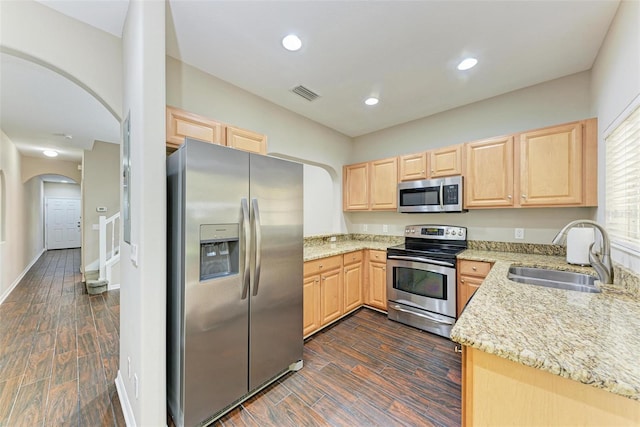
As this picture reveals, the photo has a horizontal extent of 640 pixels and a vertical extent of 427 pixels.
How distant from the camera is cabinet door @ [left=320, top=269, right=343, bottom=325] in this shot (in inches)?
112

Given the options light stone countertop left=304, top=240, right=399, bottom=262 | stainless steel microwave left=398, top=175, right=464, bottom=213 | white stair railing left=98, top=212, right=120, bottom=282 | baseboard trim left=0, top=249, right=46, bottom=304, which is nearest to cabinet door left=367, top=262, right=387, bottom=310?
light stone countertop left=304, top=240, right=399, bottom=262

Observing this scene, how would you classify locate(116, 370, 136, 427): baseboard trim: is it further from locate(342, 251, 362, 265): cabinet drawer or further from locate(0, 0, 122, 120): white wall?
locate(342, 251, 362, 265): cabinet drawer

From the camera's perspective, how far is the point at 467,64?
225cm

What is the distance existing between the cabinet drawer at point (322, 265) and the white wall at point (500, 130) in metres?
1.27

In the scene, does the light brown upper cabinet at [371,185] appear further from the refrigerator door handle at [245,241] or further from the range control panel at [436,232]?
the refrigerator door handle at [245,241]

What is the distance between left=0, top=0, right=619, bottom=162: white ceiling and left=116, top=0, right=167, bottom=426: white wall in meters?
0.41

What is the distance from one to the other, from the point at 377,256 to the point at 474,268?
1.18 meters

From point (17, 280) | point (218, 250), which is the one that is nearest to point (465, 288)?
point (218, 250)

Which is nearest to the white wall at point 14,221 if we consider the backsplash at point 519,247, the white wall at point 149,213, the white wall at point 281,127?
the white wall at point 281,127

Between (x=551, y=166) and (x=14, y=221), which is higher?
(x=551, y=166)

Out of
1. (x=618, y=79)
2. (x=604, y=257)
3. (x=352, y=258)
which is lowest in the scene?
(x=352, y=258)

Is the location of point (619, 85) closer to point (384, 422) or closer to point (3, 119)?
point (384, 422)

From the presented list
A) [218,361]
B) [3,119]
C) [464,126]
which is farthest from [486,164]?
[3,119]

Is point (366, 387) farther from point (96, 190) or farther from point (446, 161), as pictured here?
point (96, 190)
